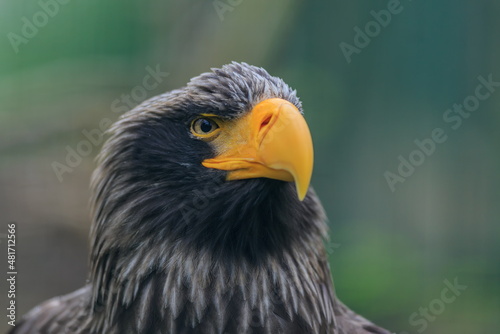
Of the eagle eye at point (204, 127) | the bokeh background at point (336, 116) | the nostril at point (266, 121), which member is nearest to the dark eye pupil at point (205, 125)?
the eagle eye at point (204, 127)

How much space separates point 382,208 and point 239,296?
3.54 m

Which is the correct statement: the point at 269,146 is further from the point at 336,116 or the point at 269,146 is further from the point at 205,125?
the point at 336,116

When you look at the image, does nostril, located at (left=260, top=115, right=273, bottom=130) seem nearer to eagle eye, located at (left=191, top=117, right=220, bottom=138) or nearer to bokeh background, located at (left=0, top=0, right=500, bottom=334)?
eagle eye, located at (left=191, top=117, right=220, bottom=138)

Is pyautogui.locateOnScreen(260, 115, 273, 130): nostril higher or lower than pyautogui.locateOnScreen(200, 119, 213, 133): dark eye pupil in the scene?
higher

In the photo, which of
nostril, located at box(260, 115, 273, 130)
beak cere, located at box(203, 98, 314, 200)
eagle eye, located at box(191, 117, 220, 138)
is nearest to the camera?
beak cere, located at box(203, 98, 314, 200)

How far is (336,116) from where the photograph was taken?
529 centimetres

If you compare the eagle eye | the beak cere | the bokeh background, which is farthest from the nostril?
the bokeh background

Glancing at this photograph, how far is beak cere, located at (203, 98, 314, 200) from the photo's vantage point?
5.99ft

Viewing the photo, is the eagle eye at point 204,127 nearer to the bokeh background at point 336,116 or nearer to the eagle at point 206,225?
the eagle at point 206,225

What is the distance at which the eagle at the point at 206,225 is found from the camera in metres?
2.04

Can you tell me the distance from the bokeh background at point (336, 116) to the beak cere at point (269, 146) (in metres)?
2.71

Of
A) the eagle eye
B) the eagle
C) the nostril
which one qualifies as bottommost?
the eagle

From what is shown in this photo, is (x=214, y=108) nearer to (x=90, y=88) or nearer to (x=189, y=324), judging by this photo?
(x=189, y=324)

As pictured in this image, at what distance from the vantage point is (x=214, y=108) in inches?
81.4
